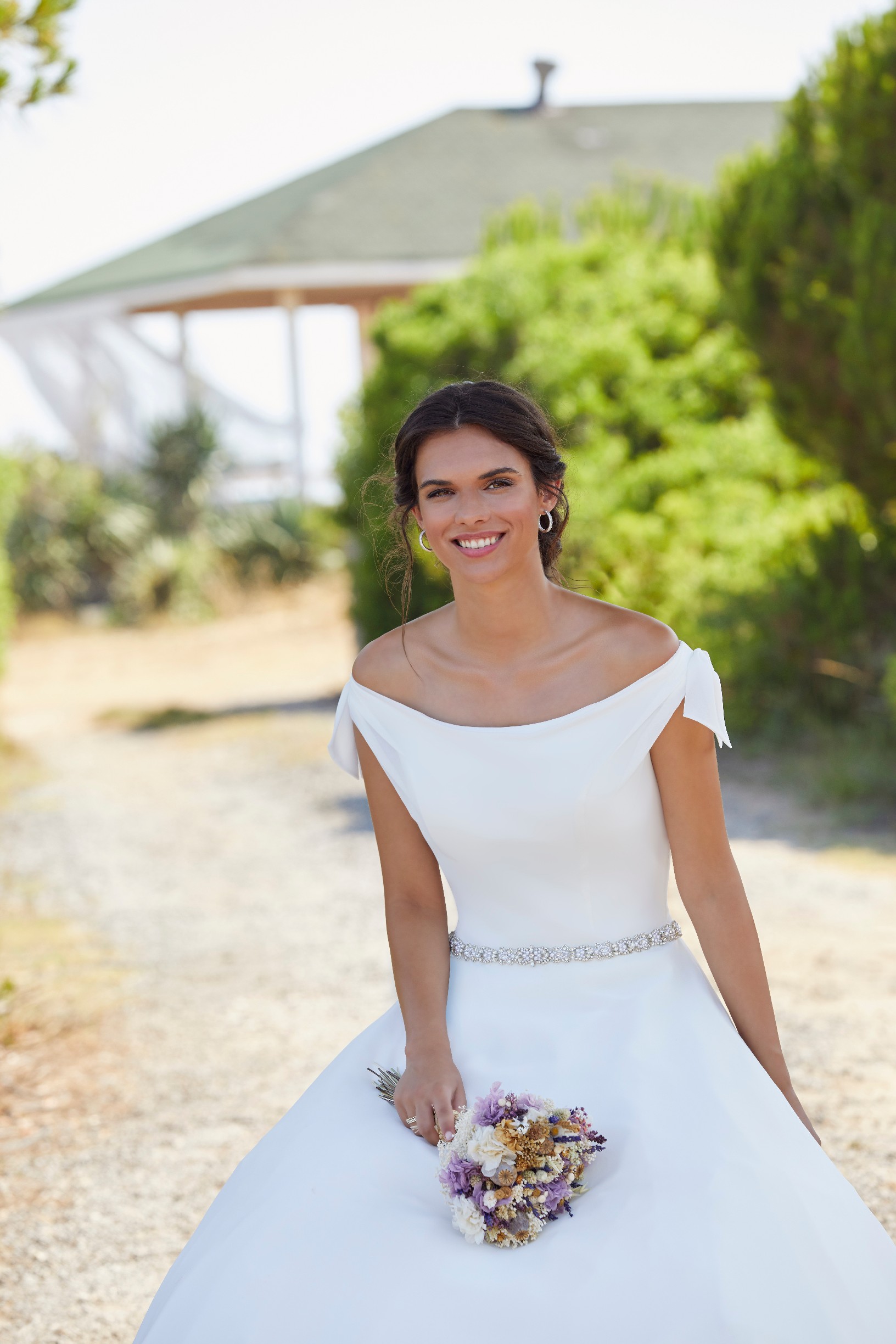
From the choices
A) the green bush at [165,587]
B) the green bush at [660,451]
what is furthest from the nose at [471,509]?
the green bush at [165,587]

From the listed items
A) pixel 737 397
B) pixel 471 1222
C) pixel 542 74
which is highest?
pixel 542 74

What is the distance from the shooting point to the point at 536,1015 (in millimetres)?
2383

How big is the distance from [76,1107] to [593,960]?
2806 mm

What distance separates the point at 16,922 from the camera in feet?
22.5

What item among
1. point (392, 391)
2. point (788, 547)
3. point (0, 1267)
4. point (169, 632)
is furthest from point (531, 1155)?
point (169, 632)

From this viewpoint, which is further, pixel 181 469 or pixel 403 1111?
pixel 181 469

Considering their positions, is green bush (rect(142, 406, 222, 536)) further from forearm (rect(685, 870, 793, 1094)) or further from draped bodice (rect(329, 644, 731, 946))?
forearm (rect(685, 870, 793, 1094))

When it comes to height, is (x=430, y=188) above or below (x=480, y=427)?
above

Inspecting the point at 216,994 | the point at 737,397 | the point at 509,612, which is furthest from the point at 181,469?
the point at 509,612

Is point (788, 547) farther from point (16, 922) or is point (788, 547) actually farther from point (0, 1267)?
point (0, 1267)

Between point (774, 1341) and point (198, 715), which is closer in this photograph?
point (774, 1341)

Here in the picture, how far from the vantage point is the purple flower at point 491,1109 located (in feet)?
6.59

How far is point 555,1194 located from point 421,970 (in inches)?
25.9

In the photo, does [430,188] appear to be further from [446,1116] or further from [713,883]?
[446,1116]
